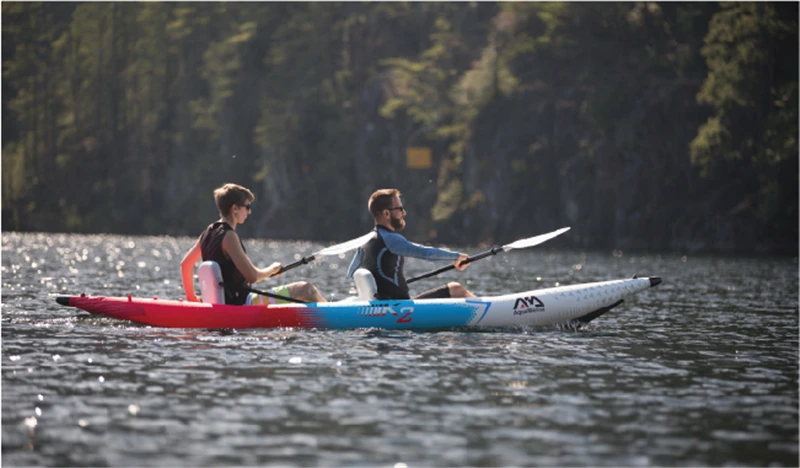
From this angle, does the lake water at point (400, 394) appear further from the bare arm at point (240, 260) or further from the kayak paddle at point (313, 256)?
the bare arm at point (240, 260)

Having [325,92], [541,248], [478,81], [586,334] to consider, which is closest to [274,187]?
[325,92]

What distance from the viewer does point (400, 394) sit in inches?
414

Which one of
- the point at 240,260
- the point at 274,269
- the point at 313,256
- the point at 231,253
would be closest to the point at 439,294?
the point at 313,256

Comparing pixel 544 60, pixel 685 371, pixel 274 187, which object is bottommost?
pixel 685 371

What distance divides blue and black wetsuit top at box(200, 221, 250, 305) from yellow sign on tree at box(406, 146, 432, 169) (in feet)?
179

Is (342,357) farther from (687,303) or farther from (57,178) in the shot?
(57,178)

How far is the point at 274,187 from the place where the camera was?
263ft

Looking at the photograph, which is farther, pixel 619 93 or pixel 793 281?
pixel 619 93

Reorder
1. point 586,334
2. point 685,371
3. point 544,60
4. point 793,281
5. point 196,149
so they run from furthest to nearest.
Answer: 1. point 196,149
2. point 544,60
3. point 793,281
4. point 586,334
5. point 685,371

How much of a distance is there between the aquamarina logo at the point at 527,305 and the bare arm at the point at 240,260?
3.20 metres

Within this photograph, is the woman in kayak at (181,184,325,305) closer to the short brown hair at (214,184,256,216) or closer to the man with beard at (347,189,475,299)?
the short brown hair at (214,184,256,216)

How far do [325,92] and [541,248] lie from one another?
91.8 ft

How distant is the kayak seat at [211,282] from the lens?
603 inches

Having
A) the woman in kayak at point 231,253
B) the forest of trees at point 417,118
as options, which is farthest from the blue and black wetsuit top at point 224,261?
the forest of trees at point 417,118
